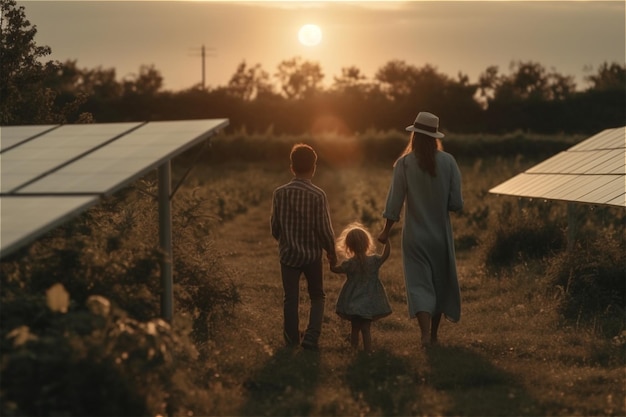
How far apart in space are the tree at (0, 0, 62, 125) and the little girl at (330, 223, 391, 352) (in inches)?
253

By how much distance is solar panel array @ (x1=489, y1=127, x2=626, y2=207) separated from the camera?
481 inches

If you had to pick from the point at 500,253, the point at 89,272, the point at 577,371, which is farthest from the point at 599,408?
the point at 500,253

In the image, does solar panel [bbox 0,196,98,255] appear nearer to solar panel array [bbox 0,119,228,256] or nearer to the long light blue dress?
solar panel array [bbox 0,119,228,256]

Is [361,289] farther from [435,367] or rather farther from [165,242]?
[165,242]

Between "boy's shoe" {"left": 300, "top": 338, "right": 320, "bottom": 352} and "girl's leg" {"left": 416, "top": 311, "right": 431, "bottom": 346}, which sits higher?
"girl's leg" {"left": 416, "top": 311, "right": 431, "bottom": 346}

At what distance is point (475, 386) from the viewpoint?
25.9ft

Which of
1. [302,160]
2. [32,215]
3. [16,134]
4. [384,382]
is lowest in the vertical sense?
[384,382]

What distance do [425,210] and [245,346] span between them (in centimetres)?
191

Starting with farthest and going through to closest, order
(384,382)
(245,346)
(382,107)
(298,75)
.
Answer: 1. (298,75)
2. (382,107)
3. (245,346)
4. (384,382)

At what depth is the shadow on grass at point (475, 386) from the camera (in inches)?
280

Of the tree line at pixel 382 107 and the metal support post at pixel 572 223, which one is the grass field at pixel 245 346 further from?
the tree line at pixel 382 107

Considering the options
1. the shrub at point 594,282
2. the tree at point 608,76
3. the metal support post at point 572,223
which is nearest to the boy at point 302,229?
the shrub at point 594,282

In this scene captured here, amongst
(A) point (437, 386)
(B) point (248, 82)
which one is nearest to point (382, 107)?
(B) point (248, 82)

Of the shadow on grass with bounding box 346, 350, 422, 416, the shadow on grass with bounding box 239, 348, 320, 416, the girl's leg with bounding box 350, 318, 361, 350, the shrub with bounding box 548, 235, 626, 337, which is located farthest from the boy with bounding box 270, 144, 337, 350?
the shrub with bounding box 548, 235, 626, 337
